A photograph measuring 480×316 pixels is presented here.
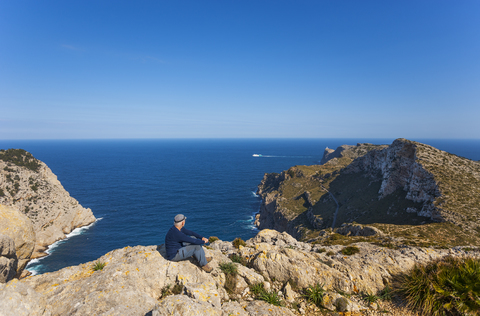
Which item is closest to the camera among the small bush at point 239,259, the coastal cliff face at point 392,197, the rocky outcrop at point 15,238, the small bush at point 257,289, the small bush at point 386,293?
the small bush at point 257,289

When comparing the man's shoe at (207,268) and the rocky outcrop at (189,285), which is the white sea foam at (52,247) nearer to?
the rocky outcrop at (189,285)

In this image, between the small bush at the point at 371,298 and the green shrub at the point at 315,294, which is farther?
the small bush at the point at 371,298

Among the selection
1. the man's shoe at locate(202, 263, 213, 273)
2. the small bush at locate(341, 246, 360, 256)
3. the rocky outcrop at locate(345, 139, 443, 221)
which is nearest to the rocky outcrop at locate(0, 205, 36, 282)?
the man's shoe at locate(202, 263, 213, 273)

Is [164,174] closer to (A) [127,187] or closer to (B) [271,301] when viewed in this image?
(A) [127,187]

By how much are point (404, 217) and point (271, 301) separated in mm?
53607

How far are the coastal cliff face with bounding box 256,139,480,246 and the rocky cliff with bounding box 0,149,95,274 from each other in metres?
75.9

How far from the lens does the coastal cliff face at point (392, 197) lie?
38875 mm

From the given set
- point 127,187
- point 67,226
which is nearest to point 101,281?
point 67,226

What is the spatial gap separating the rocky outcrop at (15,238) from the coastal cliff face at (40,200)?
2869 inches

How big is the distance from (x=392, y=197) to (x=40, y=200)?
121837 millimetres

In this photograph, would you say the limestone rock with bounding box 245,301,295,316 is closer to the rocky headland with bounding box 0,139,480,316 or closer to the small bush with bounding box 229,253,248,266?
the rocky headland with bounding box 0,139,480,316

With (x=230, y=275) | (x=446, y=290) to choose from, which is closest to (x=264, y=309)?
(x=230, y=275)

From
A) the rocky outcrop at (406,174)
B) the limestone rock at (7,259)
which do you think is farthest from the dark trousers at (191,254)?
the rocky outcrop at (406,174)

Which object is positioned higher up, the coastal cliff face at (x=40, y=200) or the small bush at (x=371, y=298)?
the small bush at (x=371, y=298)
